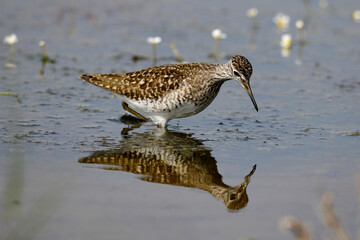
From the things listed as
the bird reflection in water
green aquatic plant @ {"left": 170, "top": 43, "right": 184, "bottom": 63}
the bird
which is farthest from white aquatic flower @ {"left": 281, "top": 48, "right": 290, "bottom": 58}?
the bird reflection in water

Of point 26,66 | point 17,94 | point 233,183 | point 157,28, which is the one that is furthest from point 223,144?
point 157,28

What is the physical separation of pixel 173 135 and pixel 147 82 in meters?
0.92

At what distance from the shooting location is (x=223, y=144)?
8727 mm

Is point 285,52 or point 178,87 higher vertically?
point 285,52

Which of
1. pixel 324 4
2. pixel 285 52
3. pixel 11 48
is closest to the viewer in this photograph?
pixel 11 48

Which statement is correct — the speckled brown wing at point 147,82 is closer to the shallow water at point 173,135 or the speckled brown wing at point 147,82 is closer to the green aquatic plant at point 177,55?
the shallow water at point 173,135

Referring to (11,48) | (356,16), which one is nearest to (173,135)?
(11,48)

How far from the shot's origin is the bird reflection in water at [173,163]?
7086 mm

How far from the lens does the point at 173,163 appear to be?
25.8 ft

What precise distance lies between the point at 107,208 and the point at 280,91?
5964mm

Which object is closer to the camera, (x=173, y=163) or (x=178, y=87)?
(x=173, y=163)

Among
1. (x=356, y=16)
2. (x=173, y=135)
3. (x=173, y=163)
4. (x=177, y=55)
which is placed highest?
(x=356, y=16)

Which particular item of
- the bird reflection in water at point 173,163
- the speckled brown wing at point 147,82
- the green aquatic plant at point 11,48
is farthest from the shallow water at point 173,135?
the speckled brown wing at point 147,82

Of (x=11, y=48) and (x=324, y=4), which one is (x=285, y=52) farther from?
(x=11, y=48)
